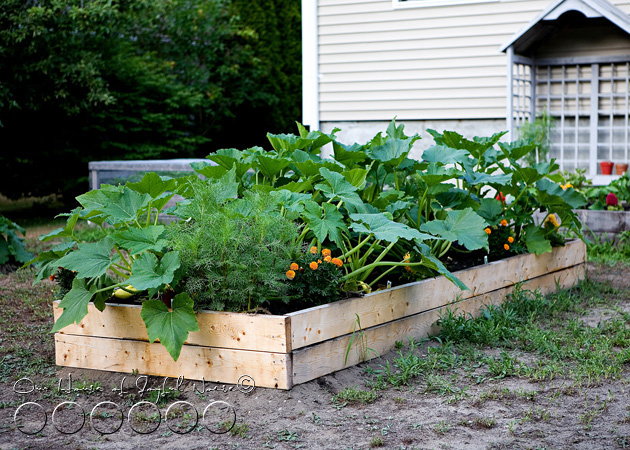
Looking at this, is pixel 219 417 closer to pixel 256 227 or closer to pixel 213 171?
pixel 256 227

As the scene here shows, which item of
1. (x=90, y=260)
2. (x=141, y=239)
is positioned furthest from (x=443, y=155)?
(x=90, y=260)

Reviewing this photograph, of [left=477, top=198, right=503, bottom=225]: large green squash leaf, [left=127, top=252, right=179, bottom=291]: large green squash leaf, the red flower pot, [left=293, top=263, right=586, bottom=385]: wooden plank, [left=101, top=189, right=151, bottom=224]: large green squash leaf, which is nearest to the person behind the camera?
[left=127, top=252, right=179, bottom=291]: large green squash leaf

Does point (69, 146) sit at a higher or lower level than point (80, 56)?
lower

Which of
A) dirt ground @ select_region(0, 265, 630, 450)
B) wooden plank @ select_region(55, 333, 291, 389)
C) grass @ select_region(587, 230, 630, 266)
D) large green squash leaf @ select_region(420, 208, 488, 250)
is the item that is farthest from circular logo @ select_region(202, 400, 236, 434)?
grass @ select_region(587, 230, 630, 266)

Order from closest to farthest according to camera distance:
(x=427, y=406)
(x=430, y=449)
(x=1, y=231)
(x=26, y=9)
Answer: (x=430, y=449) < (x=427, y=406) < (x=1, y=231) < (x=26, y=9)

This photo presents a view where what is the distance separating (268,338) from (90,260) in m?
0.84

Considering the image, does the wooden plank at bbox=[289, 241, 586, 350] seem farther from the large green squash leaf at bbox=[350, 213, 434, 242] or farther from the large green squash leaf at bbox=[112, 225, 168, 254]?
the large green squash leaf at bbox=[112, 225, 168, 254]

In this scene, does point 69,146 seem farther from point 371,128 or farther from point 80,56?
point 371,128

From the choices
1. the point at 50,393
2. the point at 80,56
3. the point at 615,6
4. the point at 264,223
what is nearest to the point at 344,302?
the point at 264,223

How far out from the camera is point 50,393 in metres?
3.19

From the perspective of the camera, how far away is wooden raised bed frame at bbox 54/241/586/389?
3.05 meters

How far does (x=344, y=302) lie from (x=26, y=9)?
7676 mm

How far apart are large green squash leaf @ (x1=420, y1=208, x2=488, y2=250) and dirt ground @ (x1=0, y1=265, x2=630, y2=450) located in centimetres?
72

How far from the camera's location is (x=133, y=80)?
1119 cm
